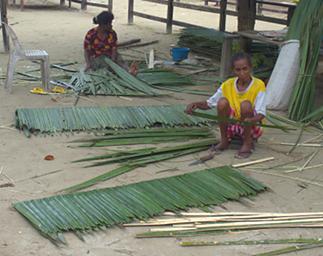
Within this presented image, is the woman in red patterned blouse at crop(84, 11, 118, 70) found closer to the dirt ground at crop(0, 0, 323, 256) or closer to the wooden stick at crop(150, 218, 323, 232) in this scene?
the dirt ground at crop(0, 0, 323, 256)

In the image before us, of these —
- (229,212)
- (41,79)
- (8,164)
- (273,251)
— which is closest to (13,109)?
(41,79)

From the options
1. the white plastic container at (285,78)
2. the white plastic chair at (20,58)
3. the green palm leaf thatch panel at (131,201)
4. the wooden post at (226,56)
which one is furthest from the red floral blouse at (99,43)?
the green palm leaf thatch panel at (131,201)

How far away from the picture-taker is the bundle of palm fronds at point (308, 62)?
18.4 feet

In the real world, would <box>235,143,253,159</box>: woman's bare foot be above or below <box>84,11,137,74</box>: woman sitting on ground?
below

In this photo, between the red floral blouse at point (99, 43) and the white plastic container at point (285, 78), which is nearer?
the white plastic container at point (285, 78)

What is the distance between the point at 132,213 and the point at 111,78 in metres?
3.35

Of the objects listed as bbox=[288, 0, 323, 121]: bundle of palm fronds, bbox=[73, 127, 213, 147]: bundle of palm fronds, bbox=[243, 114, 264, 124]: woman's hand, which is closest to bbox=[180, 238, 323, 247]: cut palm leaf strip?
bbox=[243, 114, 264, 124]: woman's hand

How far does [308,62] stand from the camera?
5.67 m

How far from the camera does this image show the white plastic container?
5973mm

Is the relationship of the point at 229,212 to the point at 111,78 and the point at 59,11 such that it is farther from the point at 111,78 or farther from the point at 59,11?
the point at 59,11

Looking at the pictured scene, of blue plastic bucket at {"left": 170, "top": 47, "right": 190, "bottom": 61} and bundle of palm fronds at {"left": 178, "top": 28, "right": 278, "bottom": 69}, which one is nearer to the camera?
bundle of palm fronds at {"left": 178, "top": 28, "right": 278, "bottom": 69}

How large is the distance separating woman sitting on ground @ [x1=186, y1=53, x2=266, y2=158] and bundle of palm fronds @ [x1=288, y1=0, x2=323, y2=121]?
3.42ft

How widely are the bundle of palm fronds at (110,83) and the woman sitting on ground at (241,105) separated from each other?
1719 mm

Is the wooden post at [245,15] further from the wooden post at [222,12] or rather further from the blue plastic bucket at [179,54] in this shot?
the wooden post at [222,12]
